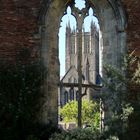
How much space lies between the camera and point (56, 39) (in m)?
10.9

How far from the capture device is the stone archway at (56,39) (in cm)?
1058

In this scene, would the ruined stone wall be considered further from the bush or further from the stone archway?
the bush

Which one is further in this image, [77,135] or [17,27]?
[17,27]

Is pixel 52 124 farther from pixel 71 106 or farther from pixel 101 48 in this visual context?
pixel 71 106

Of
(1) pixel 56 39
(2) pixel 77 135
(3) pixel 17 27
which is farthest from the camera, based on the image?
(1) pixel 56 39

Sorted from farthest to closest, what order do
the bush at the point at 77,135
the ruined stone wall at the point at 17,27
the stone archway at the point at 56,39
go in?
1. the stone archway at the point at 56,39
2. the ruined stone wall at the point at 17,27
3. the bush at the point at 77,135

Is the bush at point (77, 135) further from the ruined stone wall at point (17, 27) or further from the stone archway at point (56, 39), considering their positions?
the ruined stone wall at point (17, 27)

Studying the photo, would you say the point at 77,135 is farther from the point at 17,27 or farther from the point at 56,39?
the point at 17,27

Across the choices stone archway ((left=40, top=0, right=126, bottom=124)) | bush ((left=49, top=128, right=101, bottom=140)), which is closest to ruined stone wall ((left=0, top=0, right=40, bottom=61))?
stone archway ((left=40, top=0, right=126, bottom=124))

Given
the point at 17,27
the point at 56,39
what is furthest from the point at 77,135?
the point at 17,27

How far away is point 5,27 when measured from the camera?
10492 millimetres

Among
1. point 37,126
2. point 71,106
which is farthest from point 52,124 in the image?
point 71,106

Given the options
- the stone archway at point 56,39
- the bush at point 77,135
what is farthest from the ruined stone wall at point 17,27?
the bush at point 77,135

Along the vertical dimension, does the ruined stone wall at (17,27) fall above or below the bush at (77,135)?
above
